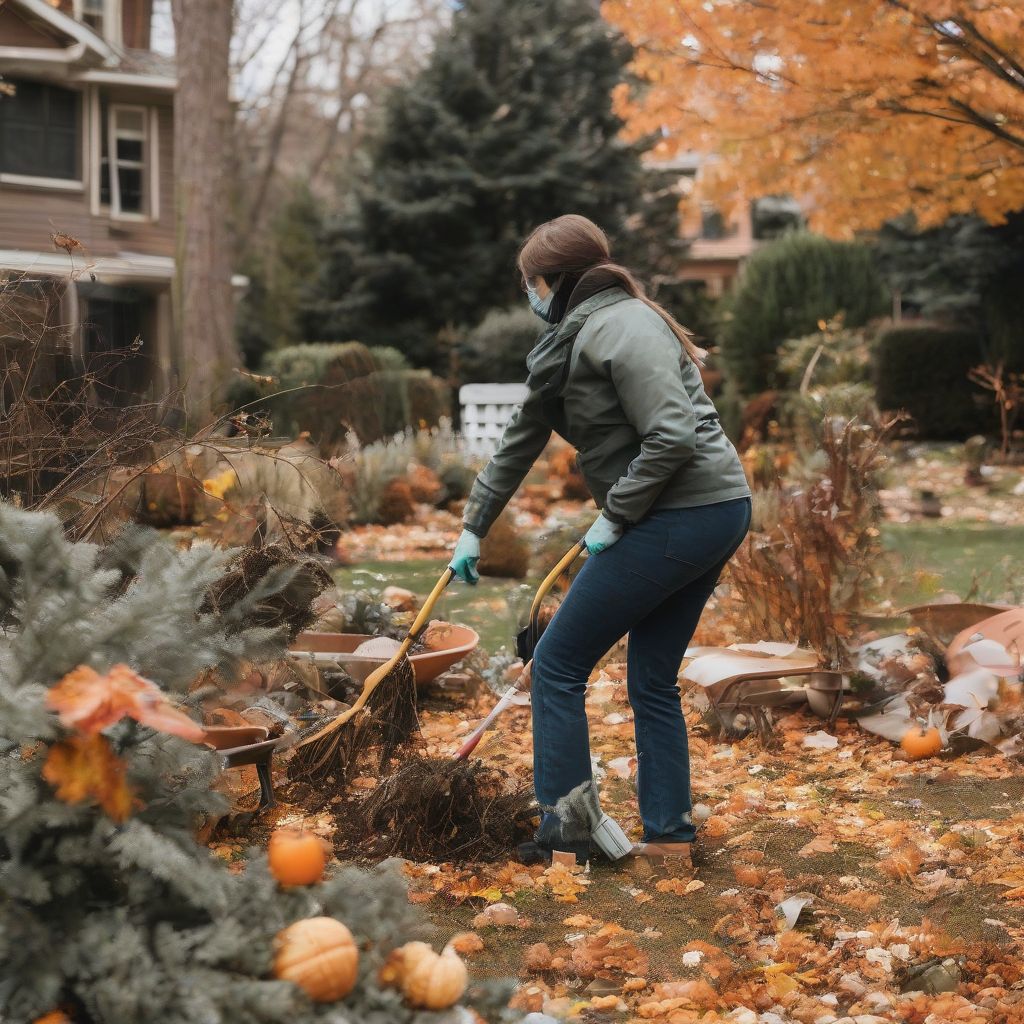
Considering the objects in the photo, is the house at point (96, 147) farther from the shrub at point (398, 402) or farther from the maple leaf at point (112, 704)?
the maple leaf at point (112, 704)

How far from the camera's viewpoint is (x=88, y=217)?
1986 cm

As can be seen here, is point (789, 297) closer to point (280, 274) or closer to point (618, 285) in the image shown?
point (280, 274)

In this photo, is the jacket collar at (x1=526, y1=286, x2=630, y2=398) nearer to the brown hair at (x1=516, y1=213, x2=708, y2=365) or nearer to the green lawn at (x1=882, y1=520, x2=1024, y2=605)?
the brown hair at (x1=516, y1=213, x2=708, y2=365)

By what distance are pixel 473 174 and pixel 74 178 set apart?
6138 mm

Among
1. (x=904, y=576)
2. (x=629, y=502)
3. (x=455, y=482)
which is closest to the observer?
(x=629, y=502)

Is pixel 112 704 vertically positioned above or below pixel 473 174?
below

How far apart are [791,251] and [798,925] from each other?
17926 millimetres

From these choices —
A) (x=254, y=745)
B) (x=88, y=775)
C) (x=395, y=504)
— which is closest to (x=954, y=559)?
(x=395, y=504)

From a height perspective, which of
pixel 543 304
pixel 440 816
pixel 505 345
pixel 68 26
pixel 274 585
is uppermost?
pixel 68 26

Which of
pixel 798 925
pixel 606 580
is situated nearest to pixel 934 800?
pixel 798 925

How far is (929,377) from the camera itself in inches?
Answer: 737

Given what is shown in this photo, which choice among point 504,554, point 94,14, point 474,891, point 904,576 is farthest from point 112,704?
point 94,14

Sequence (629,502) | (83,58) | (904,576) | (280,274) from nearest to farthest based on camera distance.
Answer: (629,502)
(904,576)
(83,58)
(280,274)

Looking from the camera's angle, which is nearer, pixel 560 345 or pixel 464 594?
pixel 560 345
